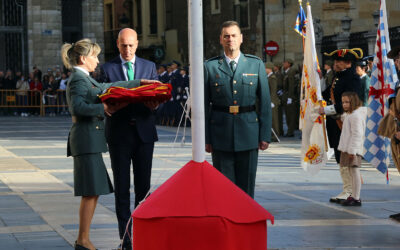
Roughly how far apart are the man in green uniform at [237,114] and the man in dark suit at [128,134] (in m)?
0.57

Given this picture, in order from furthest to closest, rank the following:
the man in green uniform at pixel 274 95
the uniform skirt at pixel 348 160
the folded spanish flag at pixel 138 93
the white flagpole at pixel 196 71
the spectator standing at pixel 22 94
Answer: the spectator standing at pixel 22 94, the man in green uniform at pixel 274 95, the uniform skirt at pixel 348 160, the folded spanish flag at pixel 138 93, the white flagpole at pixel 196 71

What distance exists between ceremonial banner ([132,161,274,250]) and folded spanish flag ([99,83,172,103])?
1.50 metres

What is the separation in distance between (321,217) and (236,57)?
263cm

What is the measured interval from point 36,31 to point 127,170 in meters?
35.7

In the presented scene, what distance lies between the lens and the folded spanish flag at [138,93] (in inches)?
304

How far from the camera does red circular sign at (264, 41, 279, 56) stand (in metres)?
41.0

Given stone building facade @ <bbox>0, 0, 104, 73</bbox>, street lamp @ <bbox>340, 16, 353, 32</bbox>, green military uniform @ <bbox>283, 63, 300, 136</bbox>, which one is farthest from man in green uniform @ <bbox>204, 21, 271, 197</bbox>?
stone building facade @ <bbox>0, 0, 104, 73</bbox>

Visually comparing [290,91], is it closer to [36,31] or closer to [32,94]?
[32,94]

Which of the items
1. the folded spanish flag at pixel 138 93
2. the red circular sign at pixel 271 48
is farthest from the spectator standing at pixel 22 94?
the folded spanish flag at pixel 138 93

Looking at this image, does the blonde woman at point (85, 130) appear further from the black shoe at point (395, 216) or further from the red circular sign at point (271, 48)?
the red circular sign at point (271, 48)

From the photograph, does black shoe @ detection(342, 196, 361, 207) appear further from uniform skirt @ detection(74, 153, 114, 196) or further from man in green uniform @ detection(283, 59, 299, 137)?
man in green uniform @ detection(283, 59, 299, 137)

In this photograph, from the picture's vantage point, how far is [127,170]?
27.3 feet

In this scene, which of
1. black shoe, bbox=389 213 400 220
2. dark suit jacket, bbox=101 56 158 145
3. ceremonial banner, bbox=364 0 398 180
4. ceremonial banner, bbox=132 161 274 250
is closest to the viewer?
ceremonial banner, bbox=132 161 274 250

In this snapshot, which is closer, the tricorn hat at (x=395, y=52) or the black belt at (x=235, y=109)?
the black belt at (x=235, y=109)
